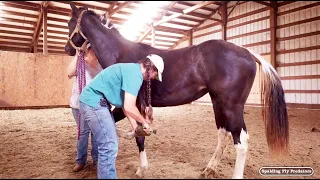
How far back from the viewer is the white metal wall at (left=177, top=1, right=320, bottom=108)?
10797mm

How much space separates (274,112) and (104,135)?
76.3 inches

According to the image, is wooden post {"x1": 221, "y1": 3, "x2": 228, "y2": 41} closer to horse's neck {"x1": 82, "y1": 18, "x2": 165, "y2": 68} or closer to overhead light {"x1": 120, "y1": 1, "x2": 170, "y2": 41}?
overhead light {"x1": 120, "y1": 1, "x2": 170, "y2": 41}

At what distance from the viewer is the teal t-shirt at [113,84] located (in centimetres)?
236

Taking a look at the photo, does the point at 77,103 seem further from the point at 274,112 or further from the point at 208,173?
the point at 274,112

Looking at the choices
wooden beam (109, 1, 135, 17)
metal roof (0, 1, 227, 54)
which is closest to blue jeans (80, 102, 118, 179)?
metal roof (0, 1, 227, 54)

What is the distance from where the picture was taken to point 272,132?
120 inches

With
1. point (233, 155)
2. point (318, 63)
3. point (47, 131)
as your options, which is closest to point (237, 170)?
point (233, 155)

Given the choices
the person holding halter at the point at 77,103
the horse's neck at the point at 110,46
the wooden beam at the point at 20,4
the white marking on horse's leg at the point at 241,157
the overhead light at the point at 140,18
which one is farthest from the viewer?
the overhead light at the point at 140,18

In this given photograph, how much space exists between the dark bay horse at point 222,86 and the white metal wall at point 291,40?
353 inches

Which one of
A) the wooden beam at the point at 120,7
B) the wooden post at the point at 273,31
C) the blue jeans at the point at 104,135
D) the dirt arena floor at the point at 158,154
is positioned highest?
the wooden beam at the point at 120,7

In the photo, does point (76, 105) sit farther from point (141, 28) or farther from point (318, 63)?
point (141, 28)

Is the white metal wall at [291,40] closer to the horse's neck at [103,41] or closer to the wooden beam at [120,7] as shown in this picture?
the wooden beam at [120,7]

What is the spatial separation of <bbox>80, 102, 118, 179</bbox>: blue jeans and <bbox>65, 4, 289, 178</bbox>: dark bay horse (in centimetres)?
56

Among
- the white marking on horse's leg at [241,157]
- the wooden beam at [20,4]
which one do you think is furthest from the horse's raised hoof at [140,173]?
the wooden beam at [20,4]
